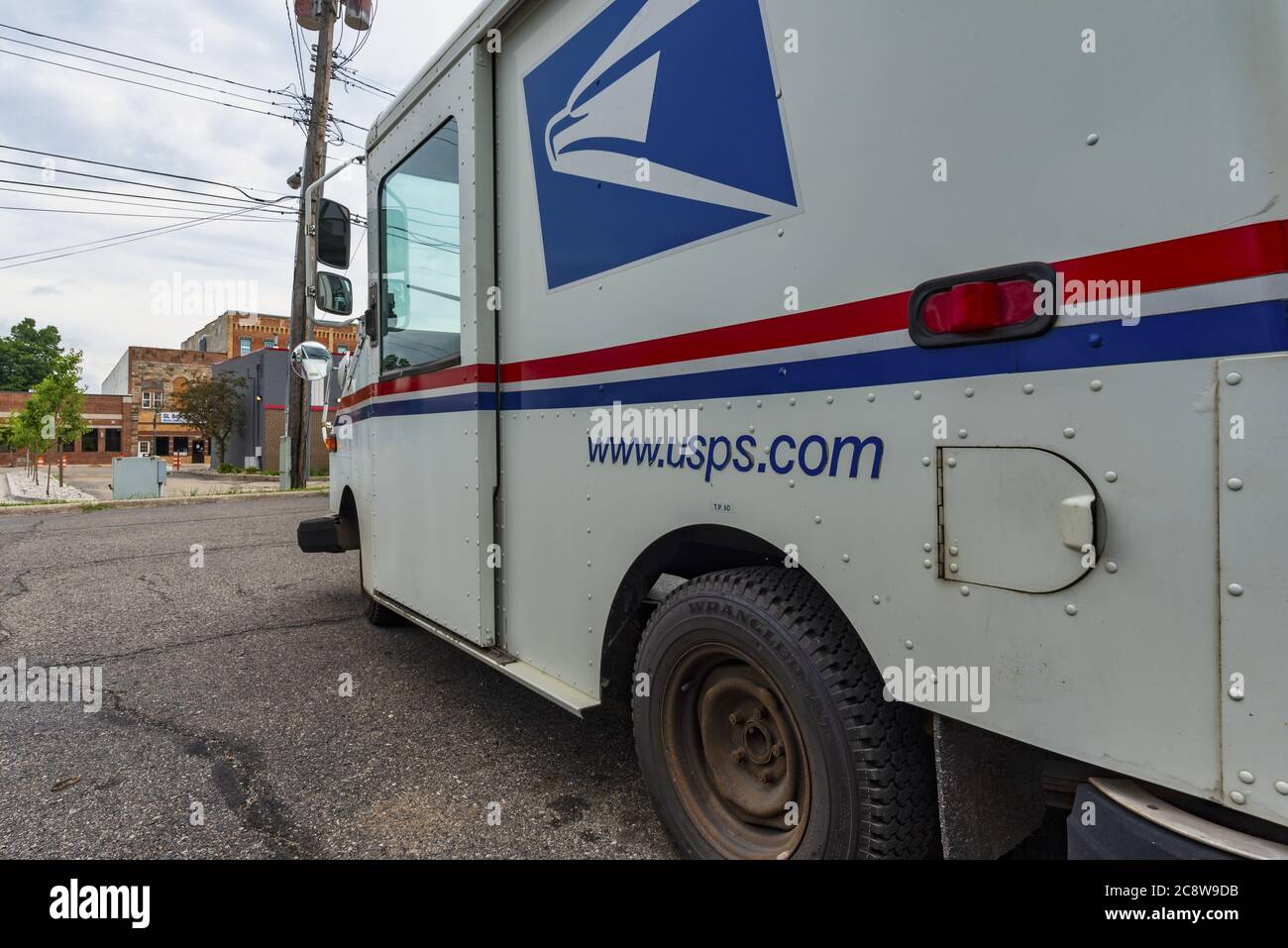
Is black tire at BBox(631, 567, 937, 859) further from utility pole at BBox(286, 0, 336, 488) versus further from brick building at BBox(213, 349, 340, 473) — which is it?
brick building at BBox(213, 349, 340, 473)

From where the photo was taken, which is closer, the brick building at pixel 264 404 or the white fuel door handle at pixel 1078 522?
the white fuel door handle at pixel 1078 522

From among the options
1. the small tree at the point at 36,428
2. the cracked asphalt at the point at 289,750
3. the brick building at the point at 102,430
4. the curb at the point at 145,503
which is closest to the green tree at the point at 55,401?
the small tree at the point at 36,428

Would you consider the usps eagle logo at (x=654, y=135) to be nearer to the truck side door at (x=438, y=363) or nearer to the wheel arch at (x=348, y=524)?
the truck side door at (x=438, y=363)

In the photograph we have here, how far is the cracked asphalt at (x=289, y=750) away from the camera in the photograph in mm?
2496

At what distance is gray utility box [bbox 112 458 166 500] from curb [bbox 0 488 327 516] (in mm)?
1402

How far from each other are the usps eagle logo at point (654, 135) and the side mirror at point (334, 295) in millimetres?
2297

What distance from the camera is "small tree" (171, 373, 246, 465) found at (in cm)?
3438

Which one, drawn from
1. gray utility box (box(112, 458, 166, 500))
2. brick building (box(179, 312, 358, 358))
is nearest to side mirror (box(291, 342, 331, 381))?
gray utility box (box(112, 458, 166, 500))

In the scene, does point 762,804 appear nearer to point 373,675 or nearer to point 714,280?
point 714,280
